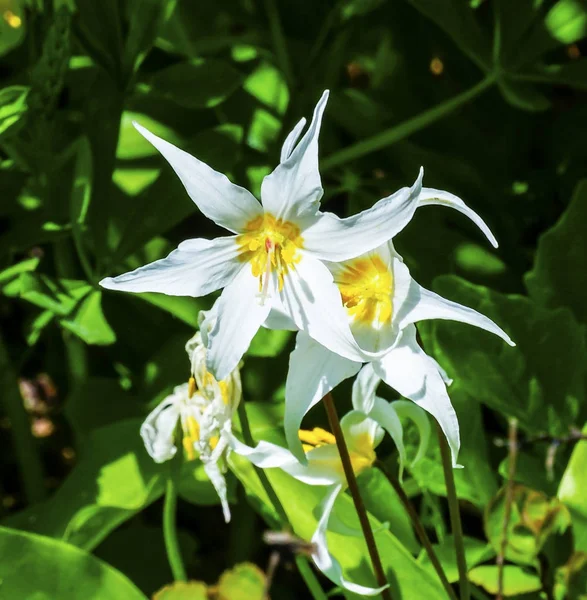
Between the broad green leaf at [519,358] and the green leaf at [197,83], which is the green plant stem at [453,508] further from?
the green leaf at [197,83]

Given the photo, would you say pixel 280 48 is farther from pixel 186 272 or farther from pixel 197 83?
pixel 186 272

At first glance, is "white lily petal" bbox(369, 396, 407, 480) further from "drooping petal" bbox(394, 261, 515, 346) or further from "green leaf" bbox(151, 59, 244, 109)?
"green leaf" bbox(151, 59, 244, 109)

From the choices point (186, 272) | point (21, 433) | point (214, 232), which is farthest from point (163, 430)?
point (214, 232)

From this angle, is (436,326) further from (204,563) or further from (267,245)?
(204,563)

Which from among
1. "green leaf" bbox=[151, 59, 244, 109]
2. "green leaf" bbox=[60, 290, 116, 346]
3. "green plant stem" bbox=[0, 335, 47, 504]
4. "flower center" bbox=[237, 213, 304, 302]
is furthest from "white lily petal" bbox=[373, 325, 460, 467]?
"green plant stem" bbox=[0, 335, 47, 504]

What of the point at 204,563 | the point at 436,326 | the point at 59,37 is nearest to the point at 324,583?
the point at 204,563
